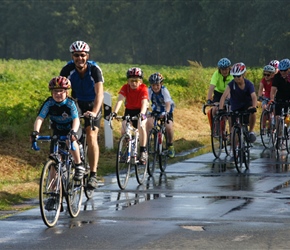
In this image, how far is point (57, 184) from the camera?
10016 mm

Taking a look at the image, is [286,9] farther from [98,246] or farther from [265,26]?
[98,246]

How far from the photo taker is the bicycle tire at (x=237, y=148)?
1578 centimetres

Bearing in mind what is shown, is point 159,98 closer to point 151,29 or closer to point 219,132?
point 219,132

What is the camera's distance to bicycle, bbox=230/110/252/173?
1600cm

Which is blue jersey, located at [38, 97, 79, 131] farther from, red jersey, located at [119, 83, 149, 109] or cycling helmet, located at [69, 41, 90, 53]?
red jersey, located at [119, 83, 149, 109]

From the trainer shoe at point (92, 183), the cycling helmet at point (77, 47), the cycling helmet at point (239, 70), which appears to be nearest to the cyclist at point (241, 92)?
the cycling helmet at point (239, 70)

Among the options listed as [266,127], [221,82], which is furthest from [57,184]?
[266,127]

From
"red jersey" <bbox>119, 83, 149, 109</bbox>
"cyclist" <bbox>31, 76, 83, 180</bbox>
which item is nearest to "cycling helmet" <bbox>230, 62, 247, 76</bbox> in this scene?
"red jersey" <bbox>119, 83, 149, 109</bbox>

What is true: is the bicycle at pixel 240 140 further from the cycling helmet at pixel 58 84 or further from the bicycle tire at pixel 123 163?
the cycling helmet at pixel 58 84

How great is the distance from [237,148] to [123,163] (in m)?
3.04

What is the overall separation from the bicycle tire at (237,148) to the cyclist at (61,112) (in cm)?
547

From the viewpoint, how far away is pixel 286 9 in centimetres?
9569

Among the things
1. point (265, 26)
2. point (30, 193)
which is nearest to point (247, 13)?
point (265, 26)

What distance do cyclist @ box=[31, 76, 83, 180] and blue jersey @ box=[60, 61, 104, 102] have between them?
4.37 feet
